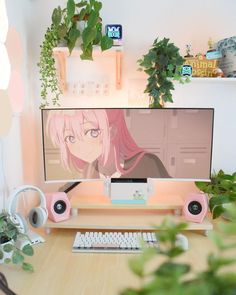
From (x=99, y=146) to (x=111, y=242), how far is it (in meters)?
0.44

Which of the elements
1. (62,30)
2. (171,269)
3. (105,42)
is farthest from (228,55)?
(171,269)

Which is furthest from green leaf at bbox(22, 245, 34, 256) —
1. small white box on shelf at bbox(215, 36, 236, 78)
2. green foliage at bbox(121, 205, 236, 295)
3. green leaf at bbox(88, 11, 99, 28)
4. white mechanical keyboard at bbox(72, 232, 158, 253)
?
small white box on shelf at bbox(215, 36, 236, 78)

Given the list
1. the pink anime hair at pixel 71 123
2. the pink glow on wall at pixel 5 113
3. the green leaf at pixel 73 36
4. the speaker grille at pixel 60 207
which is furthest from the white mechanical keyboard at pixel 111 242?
the green leaf at pixel 73 36

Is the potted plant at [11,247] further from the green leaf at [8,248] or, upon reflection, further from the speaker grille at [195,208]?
the speaker grille at [195,208]

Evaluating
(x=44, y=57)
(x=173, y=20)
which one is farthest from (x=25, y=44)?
(x=173, y=20)

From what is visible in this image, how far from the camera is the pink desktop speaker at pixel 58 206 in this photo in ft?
4.27

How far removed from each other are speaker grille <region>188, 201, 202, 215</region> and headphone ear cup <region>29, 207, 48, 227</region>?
0.67 meters

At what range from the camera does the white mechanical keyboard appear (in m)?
1.14

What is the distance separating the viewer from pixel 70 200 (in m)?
1.40

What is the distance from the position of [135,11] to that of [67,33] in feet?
1.35

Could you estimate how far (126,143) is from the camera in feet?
4.40

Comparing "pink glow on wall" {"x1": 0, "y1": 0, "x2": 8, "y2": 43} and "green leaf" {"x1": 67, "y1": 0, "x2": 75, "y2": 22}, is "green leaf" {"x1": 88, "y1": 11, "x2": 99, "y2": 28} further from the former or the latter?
"pink glow on wall" {"x1": 0, "y1": 0, "x2": 8, "y2": 43}

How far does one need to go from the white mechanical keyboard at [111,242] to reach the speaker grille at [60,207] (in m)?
0.14

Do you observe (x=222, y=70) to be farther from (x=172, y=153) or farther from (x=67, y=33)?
(x=67, y=33)
